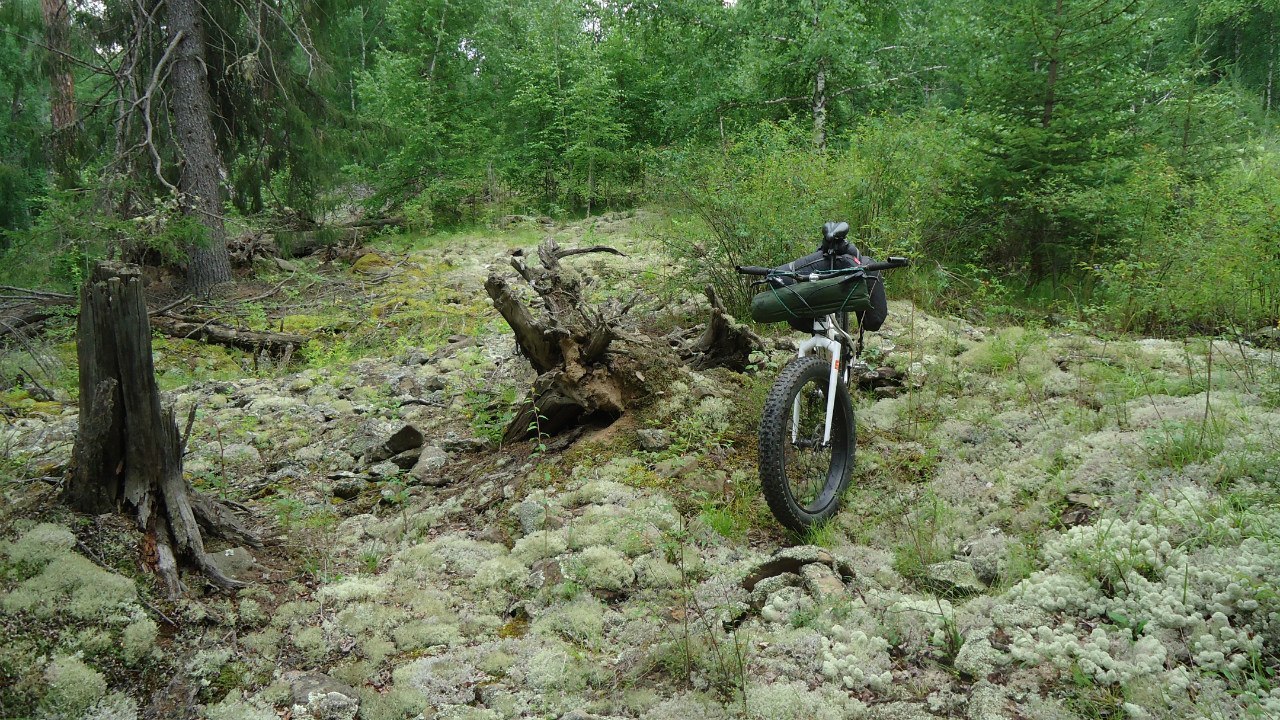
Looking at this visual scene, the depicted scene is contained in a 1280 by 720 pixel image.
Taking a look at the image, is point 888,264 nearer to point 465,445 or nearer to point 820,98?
point 465,445

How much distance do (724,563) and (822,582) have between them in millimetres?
567

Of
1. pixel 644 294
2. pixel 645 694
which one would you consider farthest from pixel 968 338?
pixel 645 694

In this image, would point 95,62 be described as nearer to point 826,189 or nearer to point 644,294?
point 644,294

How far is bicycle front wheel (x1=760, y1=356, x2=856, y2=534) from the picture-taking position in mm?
3352

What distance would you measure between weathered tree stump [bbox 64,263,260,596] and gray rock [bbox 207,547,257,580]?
0.11 m

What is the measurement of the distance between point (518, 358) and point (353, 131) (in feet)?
22.9

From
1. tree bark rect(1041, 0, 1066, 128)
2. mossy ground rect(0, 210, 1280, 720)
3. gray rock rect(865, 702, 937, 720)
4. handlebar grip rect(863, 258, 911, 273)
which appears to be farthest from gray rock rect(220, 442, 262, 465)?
tree bark rect(1041, 0, 1066, 128)

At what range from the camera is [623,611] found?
312cm

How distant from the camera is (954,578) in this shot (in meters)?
2.97

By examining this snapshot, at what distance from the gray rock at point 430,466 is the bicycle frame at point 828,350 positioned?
8.33 feet

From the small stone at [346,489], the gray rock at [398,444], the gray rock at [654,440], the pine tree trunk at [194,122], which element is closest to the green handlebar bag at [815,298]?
the gray rock at [654,440]

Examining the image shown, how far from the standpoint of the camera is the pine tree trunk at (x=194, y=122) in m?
9.63

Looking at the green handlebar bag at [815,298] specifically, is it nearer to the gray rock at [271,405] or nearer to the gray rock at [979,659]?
the gray rock at [979,659]

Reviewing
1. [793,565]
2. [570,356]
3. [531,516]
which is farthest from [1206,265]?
[531,516]
